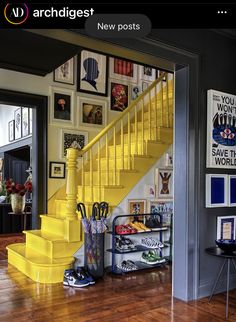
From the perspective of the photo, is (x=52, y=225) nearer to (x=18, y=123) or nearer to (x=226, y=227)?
(x=226, y=227)

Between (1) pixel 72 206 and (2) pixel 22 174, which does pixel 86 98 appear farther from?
(2) pixel 22 174

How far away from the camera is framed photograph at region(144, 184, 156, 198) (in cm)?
502

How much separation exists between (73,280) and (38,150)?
2.44 m

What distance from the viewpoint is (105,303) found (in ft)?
10.9

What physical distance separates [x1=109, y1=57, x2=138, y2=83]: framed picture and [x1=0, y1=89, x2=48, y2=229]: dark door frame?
5.18ft

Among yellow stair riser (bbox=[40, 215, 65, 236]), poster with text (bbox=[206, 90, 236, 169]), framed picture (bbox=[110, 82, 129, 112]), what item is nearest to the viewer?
poster with text (bbox=[206, 90, 236, 169])

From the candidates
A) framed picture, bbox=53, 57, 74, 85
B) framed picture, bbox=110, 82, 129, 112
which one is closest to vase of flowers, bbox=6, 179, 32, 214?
framed picture, bbox=53, 57, 74, 85

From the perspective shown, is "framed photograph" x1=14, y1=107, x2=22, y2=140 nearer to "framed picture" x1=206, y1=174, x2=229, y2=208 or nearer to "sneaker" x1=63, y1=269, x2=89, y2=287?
"sneaker" x1=63, y1=269, x2=89, y2=287

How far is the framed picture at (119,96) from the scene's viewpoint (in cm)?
641

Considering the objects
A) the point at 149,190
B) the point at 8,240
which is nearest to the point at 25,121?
the point at 8,240

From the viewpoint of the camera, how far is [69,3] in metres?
2.11

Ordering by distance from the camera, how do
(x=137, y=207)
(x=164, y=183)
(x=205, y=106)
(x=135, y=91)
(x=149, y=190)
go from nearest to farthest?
(x=205, y=106) → (x=137, y=207) → (x=149, y=190) → (x=164, y=183) → (x=135, y=91)

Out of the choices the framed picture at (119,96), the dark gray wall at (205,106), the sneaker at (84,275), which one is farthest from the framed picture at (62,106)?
the dark gray wall at (205,106)

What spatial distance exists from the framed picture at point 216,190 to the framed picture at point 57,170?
2946 millimetres
